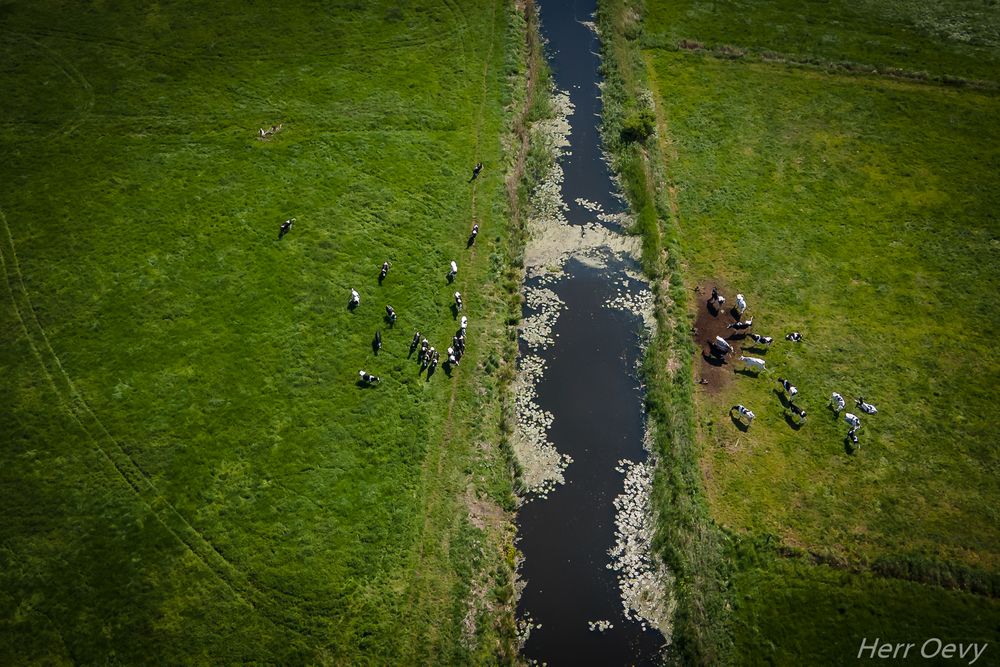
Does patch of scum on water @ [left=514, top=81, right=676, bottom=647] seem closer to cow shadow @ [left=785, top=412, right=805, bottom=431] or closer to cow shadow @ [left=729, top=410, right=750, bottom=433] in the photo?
cow shadow @ [left=729, top=410, right=750, bottom=433]

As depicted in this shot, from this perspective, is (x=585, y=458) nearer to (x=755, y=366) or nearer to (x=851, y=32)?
(x=755, y=366)

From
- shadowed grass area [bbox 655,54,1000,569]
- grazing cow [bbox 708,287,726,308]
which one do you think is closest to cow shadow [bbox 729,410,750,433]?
shadowed grass area [bbox 655,54,1000,569]

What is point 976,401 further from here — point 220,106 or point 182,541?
point 220,106

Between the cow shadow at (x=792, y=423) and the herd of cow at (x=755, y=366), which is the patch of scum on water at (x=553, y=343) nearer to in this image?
the herd of cow at (x=755, y=366)

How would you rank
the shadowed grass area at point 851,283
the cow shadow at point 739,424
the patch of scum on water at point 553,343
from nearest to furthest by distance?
the patch of scum on water at point 553,343 < the shadowed grass area at point 851,283 < the cow shadow at point 739,424

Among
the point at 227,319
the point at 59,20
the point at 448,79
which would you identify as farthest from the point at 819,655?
the point at 59,20

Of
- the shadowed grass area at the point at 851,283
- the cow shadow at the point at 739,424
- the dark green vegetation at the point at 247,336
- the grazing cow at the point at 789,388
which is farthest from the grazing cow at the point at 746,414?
the dark green vegetation at the point at 247,336

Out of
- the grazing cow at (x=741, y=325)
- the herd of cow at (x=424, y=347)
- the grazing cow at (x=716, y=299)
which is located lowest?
the herd of cow at (x=424, y=347)
